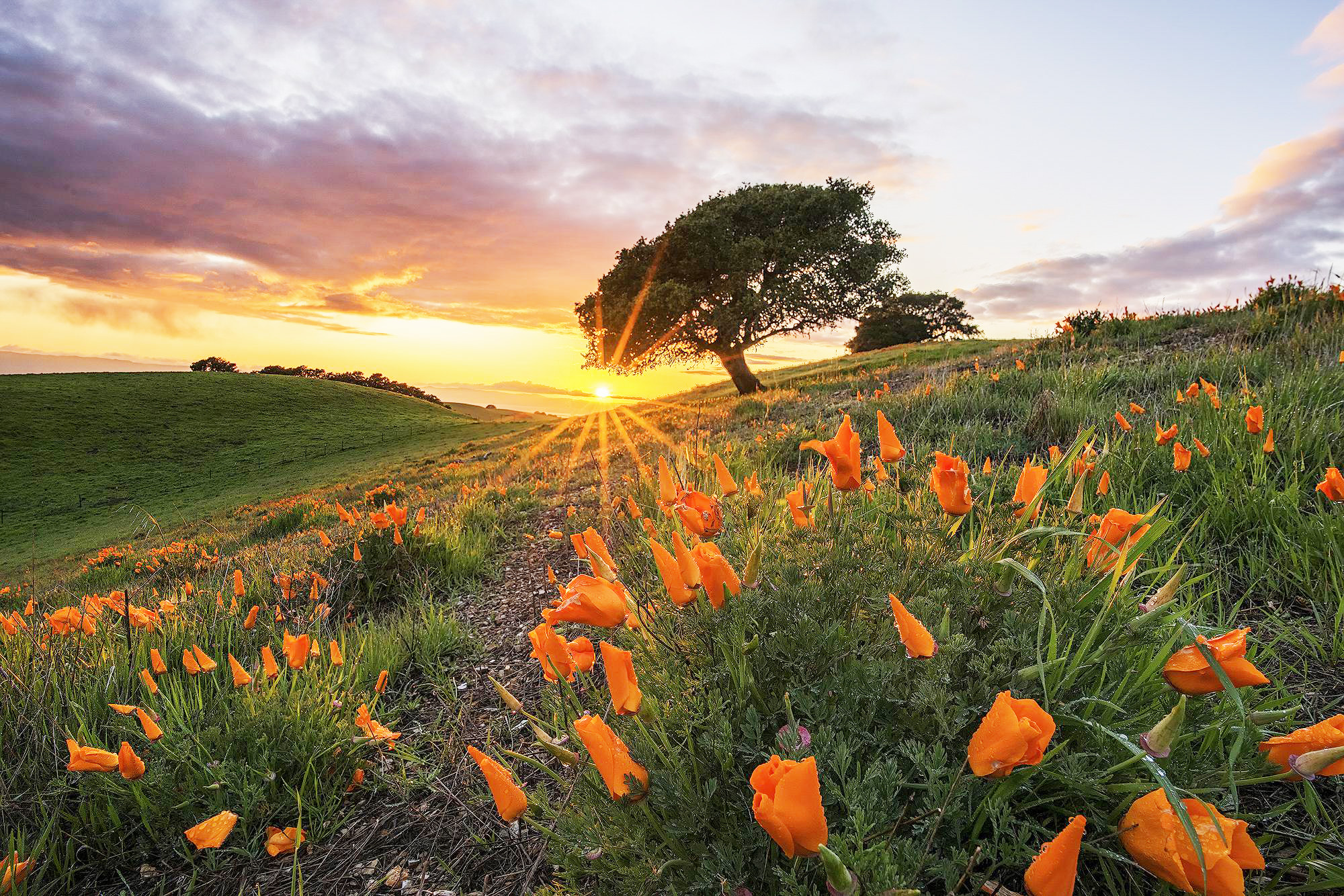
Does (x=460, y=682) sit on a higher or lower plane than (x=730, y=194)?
lower

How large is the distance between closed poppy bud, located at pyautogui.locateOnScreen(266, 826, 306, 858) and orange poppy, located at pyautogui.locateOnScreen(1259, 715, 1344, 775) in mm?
2805

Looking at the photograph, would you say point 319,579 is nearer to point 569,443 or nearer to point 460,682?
point 460,682

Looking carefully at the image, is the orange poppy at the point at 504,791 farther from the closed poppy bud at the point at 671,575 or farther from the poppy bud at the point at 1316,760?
the poppy bud at the point at 1316,760

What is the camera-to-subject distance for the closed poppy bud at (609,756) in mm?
1274

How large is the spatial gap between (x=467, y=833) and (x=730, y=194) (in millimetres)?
24077

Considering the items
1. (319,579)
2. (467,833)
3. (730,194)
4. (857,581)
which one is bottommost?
(467,833)

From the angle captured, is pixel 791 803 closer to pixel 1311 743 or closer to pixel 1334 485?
pixel 1311 743

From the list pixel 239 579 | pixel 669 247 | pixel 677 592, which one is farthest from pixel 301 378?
pixel 677 592

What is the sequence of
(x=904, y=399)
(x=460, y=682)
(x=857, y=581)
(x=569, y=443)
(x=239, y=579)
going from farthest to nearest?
(x=569, y=443) < (x=904, y=399) < (x=239, y=579) < (x=460, y=682) < (x=857, y=581)

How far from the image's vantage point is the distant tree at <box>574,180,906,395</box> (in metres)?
22.0

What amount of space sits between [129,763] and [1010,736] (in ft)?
9.12

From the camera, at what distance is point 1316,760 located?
115 centimetres

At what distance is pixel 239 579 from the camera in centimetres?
379

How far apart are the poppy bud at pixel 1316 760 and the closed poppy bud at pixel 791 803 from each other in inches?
39.4
